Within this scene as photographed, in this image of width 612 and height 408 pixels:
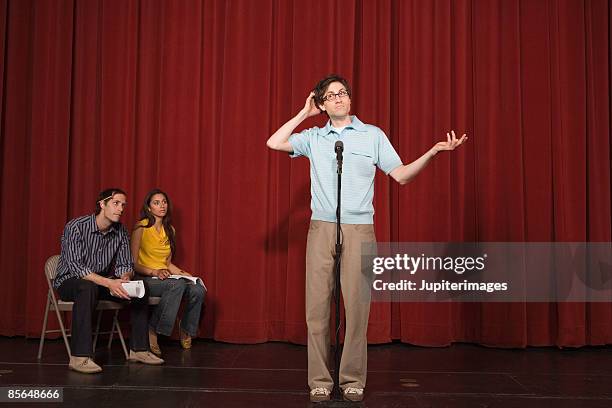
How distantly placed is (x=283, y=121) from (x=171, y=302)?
5.51 ft

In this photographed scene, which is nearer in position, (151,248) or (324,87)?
(324,87)

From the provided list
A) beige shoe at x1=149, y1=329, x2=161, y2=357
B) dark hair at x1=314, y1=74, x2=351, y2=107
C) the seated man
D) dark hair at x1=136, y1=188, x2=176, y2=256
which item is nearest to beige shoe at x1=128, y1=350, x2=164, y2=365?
the seated man

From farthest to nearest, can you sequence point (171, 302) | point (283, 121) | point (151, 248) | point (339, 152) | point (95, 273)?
point (283, 121)
point (151, 248)
point (171, 302)
point (95, 273)
point (339, 152)

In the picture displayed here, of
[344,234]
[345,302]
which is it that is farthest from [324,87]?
[345,302]

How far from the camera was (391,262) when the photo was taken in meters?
4.90

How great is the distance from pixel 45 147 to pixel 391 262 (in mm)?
2919

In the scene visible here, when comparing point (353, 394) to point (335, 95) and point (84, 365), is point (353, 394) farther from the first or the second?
point (84, 365)

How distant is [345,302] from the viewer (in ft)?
10.1

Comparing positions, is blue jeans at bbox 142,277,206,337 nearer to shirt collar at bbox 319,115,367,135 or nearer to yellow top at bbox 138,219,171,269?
yellow top at bbox 138,219,171,269

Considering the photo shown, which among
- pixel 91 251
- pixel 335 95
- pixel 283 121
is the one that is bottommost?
pixel 91 251

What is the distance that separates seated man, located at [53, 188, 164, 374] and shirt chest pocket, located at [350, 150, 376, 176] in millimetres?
1689

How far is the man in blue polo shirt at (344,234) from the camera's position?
121 inches

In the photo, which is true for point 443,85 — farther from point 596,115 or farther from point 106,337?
point 106,337

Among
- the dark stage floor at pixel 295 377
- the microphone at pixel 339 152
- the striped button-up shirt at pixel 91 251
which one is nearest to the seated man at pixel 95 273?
the striped button-up shirt at pixel 91 251
